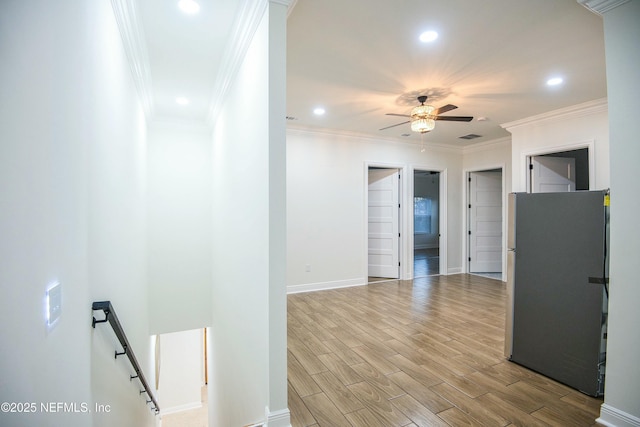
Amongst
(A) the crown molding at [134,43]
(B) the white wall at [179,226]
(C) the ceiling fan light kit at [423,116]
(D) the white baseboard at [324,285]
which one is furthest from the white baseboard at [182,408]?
(C) the ceiling fan light kit at [423,116]

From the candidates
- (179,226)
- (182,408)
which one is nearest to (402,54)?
(179,226)

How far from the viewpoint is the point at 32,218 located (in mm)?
829

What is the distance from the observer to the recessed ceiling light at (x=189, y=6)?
198 centimetres

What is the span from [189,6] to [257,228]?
1.68 meters

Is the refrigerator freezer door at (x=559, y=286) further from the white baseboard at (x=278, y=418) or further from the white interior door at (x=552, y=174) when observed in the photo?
the white interior door at (x=552, y=174)

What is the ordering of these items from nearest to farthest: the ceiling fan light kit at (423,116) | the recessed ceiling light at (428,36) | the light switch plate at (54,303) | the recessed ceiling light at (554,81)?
the light switch plate at (54,303) → the recessed ceiling light at (428,36) → the recessed ceiling light at (554,81) → the ceiling fan light kit at (423,116)

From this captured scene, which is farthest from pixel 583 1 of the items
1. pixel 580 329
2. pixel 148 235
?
pixel 148 235

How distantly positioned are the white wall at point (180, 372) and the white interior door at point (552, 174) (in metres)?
7.92

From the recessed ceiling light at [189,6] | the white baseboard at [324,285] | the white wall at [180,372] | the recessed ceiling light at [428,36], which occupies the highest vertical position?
the recessed ceiling light at [428,36]

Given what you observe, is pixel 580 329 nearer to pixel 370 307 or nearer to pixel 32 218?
pixel 370 307

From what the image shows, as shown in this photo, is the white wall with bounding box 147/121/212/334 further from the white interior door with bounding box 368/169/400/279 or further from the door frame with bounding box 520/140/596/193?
the door frame with bounding box 520/140/596/193

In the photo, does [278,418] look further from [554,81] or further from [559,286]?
[554,81]

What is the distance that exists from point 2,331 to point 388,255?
19.3 feet

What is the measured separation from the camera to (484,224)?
650cm
